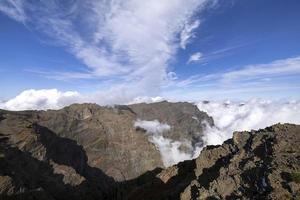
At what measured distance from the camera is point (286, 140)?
3666 inches

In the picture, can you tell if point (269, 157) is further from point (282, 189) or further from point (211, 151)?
point (211, 151)

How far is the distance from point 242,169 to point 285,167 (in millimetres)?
12589

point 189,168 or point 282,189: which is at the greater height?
point 282,189

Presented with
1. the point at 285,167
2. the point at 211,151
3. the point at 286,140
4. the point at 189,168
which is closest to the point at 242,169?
the point at 285,167

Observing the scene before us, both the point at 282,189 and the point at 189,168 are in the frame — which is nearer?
the point at 282,189

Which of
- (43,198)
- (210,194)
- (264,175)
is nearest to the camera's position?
(264,175)

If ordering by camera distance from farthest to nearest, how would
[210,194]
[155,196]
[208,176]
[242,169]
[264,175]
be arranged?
[155,196] → [208,176] → [242,169] → [210,194] → [264,175]

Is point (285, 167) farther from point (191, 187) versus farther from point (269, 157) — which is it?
point (191, 187)

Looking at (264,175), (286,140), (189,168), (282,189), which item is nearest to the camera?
(282,189)

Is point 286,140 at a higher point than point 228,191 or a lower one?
higher

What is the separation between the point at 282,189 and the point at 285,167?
33.3ft

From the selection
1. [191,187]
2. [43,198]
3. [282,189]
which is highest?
[282,189]

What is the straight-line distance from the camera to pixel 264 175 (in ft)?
233

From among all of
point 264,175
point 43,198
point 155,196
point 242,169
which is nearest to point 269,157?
point 242,169
